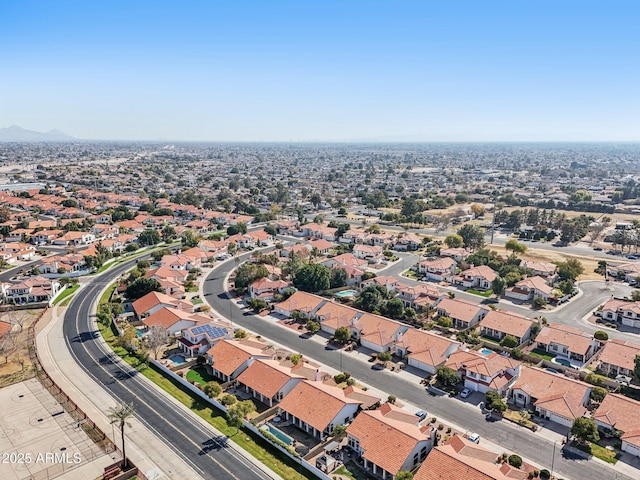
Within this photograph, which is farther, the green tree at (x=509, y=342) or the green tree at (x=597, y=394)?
the green tree at (x=509, y=342)

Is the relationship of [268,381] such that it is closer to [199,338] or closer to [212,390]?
[212,390]

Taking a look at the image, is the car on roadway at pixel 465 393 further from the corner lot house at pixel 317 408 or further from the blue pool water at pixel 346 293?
the blue pool water at pixel 346 293

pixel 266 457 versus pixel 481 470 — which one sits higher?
pixel 481 470

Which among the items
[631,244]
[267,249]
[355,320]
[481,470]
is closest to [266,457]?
[481,470]

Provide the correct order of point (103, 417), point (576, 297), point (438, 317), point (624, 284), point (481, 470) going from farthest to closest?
point (624, 284) < point (576, 297) < point (438, 317) < point (103, 417) < point (481, 470)

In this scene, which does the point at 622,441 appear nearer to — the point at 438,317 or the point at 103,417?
the point at 438,317

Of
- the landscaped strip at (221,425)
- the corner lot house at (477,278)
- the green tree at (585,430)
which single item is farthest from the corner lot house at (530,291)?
the landscaped strip at (221,425)
